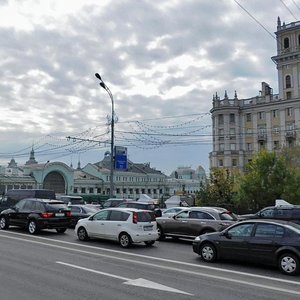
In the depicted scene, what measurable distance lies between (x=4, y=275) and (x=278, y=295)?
20.6 feet

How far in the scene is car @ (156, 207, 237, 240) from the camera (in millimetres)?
16938

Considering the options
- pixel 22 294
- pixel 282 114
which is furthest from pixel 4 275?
pixel 282 114

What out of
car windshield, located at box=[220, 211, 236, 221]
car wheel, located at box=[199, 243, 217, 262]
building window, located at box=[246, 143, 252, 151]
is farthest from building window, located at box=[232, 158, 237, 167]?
car wheel, located at box=[199, 243, 217, 262]

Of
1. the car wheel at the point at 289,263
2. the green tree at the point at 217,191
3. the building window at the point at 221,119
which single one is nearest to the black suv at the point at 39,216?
the car wheel at the point at 289,263

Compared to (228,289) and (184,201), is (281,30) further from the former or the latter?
(228,289)

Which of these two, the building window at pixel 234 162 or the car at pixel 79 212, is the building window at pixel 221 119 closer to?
the building window at pixel 234 162

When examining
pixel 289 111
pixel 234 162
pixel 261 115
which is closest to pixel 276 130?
pixel 289 111

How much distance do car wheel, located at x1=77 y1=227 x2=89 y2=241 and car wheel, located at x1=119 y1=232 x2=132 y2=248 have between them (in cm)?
206

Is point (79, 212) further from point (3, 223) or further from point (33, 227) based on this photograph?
point (33, 227)

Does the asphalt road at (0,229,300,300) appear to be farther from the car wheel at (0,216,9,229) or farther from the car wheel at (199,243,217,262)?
the car wheel at (0,216,9,229)

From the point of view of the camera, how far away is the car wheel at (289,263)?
419 inches

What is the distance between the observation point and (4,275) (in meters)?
9.66

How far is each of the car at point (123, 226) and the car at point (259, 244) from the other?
331cm

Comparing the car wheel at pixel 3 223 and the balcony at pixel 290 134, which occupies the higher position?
the balcony at pixel 290 134
